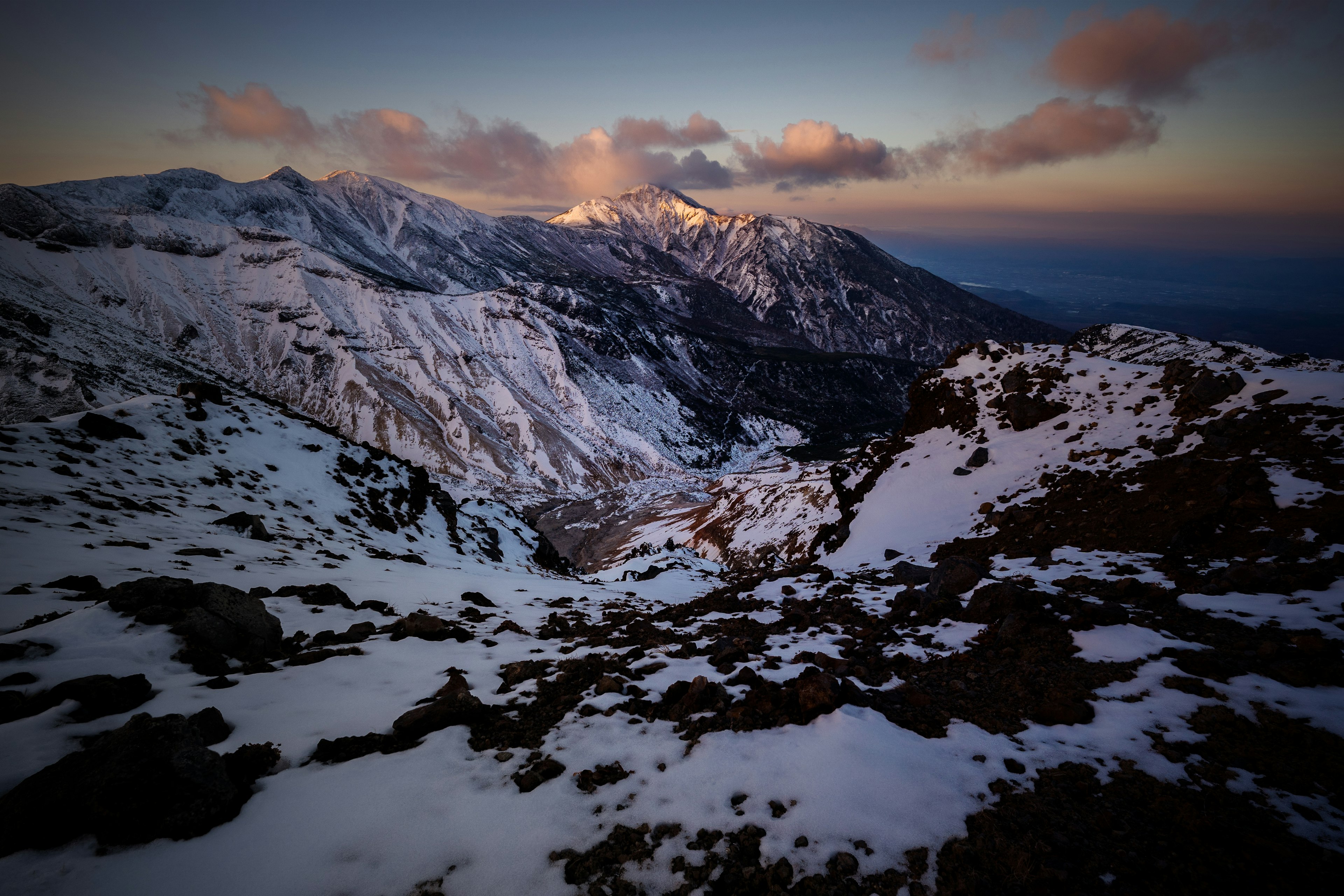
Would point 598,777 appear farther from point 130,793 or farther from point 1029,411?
point 1029,411

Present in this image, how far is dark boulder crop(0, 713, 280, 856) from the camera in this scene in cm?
390

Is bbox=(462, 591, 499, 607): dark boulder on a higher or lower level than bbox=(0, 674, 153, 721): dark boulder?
lower

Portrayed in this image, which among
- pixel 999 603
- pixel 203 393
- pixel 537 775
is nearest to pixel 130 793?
pixel 537 775

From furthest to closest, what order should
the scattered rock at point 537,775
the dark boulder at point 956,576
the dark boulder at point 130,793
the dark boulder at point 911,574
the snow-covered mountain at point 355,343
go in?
the snow-covered mountain at point 355,343 → the dark boulder at point 911,574 → the dark boulder at point 956,576 → the scattered rock at point 537,775 → the dark boulder at point 130,793

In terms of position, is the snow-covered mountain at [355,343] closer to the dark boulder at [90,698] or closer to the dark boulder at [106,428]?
the dark boulder at [106,428]

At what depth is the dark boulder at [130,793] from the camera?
390 cm

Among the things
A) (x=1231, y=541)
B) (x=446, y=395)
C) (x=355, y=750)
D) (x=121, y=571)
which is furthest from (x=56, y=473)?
(x=446, y=395)

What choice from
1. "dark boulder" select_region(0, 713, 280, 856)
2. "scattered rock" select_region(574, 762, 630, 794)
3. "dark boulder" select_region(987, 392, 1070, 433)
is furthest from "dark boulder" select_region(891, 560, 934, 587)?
"dark boulder" select_region(0, 713, 280, 856)

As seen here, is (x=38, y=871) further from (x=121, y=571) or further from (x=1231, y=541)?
(x=1231, y=541)

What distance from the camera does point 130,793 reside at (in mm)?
4160

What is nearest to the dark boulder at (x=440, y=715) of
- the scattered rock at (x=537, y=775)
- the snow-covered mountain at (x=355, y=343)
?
the scattered rock at (x=537, y=775)

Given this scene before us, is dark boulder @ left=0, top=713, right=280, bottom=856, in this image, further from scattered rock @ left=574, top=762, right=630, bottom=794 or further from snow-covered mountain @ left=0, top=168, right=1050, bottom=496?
snow-covered mountain @ left=0, top=168, right=1050, bottom=496

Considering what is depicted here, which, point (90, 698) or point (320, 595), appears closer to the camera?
point (90, 698)

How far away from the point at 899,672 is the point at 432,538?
26701mm
